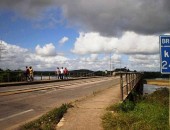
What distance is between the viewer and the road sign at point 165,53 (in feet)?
27.3

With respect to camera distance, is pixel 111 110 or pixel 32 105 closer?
pixel 111 110

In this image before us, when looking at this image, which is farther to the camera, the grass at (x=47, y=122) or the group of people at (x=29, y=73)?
the group of people at (x=29, y=73)

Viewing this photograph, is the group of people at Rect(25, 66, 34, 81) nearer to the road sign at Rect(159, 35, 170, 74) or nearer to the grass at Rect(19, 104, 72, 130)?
the grass at Rect(19, 104, 72, 130)

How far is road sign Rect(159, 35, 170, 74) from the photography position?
8328 mm

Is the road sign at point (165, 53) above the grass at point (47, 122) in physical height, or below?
above

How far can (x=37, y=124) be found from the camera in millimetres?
10305

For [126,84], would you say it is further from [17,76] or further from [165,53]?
[17,76]

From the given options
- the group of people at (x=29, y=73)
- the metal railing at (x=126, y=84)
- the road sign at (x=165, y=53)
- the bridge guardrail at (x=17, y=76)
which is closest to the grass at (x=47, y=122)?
the road sign at (x=165, y=53)

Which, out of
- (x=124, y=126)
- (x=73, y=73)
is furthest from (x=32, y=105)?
(x=73, y=73)

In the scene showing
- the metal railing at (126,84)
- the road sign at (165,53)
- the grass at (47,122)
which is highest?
the road sign at (165,53)

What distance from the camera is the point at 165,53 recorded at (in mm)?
8367

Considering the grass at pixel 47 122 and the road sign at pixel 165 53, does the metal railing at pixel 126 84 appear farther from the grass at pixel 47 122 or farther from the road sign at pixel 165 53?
the road sign at pixel 165 53

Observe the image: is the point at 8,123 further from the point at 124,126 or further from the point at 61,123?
the point at 124,126

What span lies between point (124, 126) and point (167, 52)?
104 inches
